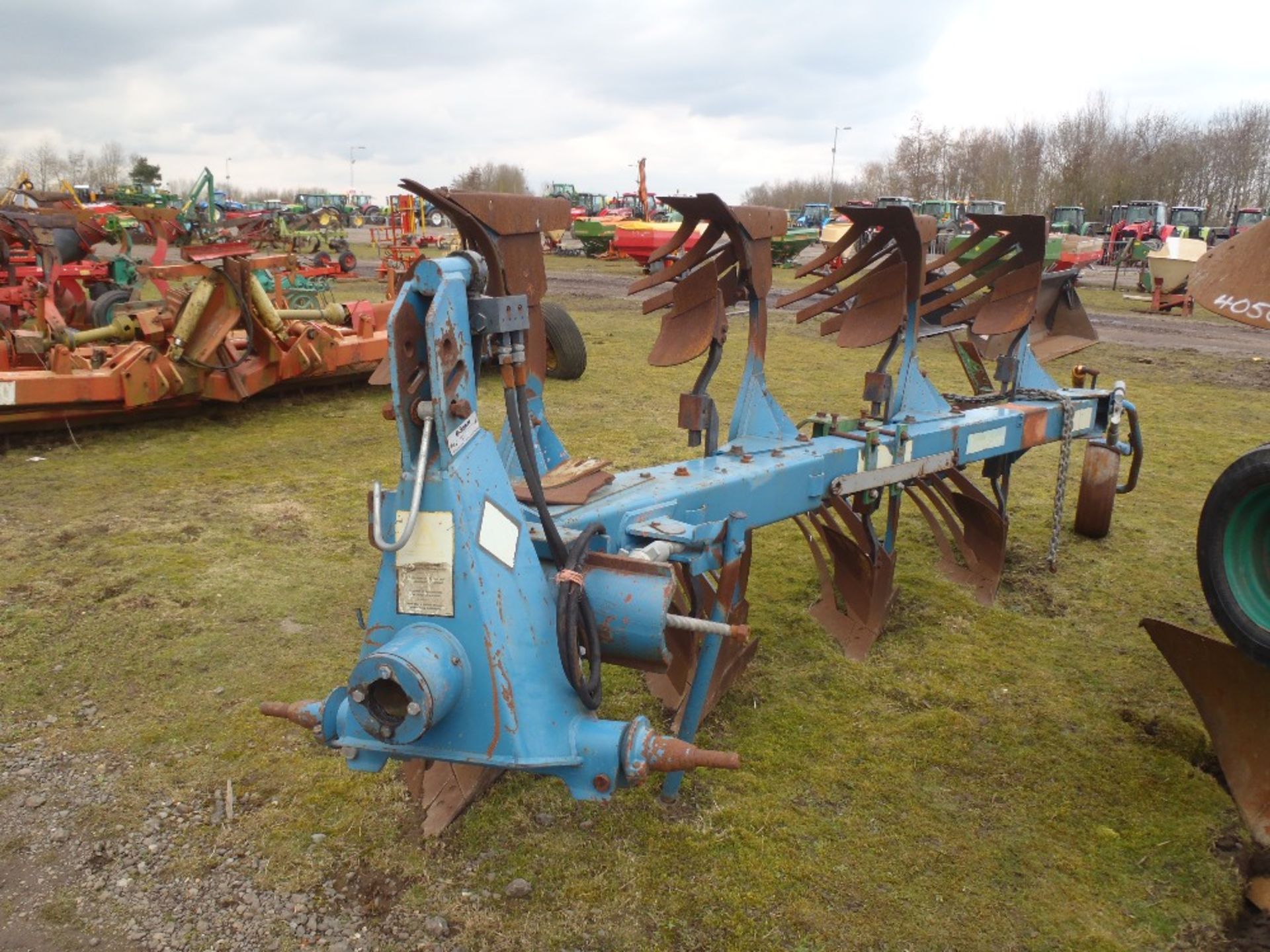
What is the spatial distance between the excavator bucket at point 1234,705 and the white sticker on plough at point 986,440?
3.71 feet

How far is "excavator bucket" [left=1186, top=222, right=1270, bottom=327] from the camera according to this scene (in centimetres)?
239

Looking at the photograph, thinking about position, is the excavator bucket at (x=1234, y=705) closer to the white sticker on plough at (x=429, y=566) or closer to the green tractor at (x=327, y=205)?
the white sticker on plough at (x=429, y=566)

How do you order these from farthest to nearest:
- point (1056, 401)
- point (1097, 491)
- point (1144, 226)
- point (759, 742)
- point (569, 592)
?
point (1144, 226), point (1097, 491), point (1056, 401), point (759, 742), point (569, 592)

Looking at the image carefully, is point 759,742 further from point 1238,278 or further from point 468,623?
point 1238,278

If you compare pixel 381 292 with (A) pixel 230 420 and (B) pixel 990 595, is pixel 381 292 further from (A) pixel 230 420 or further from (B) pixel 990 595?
(B) pixel 990 595

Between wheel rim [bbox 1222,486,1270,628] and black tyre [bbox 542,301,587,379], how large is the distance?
21.4ft

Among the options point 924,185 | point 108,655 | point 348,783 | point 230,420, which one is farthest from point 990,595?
point 924,185

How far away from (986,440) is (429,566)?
2.68 meters

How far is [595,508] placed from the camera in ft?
8.08

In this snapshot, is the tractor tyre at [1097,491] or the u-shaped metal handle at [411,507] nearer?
the u-shaped metal handle at [411,507]

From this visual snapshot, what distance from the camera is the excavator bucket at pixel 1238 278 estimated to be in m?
2.39

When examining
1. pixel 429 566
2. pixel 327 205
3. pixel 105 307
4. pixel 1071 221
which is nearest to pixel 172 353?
pixel 105 307

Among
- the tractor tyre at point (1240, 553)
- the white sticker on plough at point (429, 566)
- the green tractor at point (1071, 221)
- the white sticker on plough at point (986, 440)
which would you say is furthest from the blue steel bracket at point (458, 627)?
the green tractor at point (1071, 221)

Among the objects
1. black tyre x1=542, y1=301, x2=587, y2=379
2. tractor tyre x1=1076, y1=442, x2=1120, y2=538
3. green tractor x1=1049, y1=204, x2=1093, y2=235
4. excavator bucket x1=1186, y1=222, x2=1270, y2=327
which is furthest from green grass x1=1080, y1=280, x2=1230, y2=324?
excavator bucket x1=1186, y1=222, x2=1270, y2=327
